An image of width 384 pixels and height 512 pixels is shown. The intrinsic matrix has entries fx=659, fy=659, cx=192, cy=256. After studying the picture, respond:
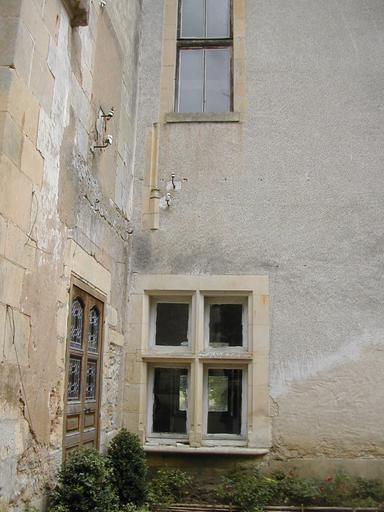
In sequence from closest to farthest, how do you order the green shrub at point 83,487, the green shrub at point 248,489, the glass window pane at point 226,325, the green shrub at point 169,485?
the green shrub at point 83,487
the green shrub at point 248,489
the green shrub at point 169,485
the glass window pane at point 226,325

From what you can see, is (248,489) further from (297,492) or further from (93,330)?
(93,330)

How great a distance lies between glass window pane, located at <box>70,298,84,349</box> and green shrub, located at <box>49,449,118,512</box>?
31.6 inches

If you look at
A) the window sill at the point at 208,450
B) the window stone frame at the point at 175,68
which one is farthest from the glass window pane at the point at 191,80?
the window sill at the point at 208,450

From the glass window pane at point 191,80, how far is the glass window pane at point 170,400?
2.81m

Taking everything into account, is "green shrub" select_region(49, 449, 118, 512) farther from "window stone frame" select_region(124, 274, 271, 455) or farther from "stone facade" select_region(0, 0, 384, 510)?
"window stone frame" select_region(124, 274, 271, 455)

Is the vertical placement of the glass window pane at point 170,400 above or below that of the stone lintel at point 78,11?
below

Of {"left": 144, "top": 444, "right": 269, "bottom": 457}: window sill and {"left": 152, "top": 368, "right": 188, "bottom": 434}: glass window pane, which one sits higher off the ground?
{"left": 152, "top": 368, "right": 188, "bottom": 434}: glass window pane

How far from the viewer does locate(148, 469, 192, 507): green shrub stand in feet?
18.1

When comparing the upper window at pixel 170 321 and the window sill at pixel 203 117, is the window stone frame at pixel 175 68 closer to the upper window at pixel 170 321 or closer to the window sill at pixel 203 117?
the window sill at pixel 203 117

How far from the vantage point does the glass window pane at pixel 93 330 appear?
5180mm

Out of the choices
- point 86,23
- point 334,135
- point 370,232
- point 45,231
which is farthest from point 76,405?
point 334,135

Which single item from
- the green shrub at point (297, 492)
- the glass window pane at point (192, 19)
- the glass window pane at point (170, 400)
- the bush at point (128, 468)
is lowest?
the green shrub at point (297, 492)

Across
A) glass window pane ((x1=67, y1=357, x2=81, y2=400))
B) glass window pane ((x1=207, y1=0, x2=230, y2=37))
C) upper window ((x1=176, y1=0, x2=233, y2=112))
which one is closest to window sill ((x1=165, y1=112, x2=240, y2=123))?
upper window ((x1=176, y1=0, x2=233, y2=112))

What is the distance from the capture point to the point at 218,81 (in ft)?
23.6
